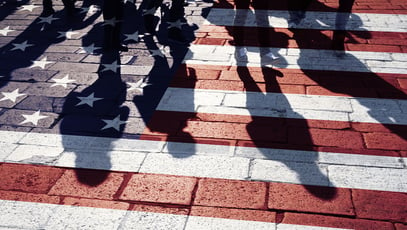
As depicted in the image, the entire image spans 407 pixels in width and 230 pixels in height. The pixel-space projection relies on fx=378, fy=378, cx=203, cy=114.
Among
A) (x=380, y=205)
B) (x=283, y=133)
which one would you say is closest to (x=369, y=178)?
(x=380, y=205)

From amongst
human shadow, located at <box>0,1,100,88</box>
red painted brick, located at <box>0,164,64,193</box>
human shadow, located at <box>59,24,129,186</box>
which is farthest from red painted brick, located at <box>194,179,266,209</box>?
human shadow, located at <box>0,1,100,88</box>

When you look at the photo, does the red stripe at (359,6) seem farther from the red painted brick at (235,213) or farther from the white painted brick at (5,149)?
the red painted brick at (235,213)

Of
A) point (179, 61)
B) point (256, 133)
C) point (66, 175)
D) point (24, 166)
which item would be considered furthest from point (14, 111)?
point (256, 133)

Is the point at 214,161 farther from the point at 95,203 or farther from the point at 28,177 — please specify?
the point at 28,177

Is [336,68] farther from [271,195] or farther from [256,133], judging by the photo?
[271,195]

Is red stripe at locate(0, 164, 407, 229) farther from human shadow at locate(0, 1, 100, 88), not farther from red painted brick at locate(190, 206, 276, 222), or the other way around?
human shadow at locate(0, 1, 100, 88)

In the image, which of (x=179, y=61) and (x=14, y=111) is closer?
(x=14, y=111)

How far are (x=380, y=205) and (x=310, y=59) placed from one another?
293cm

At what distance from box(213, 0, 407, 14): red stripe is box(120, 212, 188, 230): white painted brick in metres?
5.44

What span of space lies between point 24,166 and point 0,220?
0.71 meters

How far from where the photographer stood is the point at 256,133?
4.22 m

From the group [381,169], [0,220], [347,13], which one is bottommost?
[0,220]

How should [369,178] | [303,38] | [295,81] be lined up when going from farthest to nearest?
[303,38] < [295,81] < [369,178]

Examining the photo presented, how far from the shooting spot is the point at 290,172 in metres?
3.67
